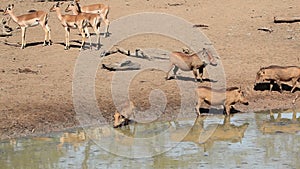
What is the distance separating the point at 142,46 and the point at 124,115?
6585 mm

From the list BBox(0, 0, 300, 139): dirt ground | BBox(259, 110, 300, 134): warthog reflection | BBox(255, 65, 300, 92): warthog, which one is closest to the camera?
BBox(259, 110, 300, 134): warthog reflection

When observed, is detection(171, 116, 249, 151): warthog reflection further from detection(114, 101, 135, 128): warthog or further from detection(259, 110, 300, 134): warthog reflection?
detection(114, 101, 135, 128): warthog

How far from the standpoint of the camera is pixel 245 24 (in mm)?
21312

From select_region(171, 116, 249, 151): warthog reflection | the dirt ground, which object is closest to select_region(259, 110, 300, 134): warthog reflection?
select_region(171, 116, 249, 151): warthog reflection

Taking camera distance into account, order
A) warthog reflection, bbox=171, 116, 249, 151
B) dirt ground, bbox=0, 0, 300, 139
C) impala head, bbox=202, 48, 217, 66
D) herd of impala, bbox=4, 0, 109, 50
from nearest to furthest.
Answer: warthog reflection, bbox=171, 116, 249, 151
dirt ground, bbox=0, 0, 300, 139
impala head, bbox=202, 48, 217, 66
herd of impala, bbox=4, 0, 109, 50

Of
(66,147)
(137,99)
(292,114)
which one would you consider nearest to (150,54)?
(137,99)

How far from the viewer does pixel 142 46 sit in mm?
18766

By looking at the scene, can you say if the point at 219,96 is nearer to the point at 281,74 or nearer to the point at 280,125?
the point at 280,125

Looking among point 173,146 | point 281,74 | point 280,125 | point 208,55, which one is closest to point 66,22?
point 208,55

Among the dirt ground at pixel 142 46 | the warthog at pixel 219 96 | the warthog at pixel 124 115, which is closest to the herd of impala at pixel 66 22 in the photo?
the dirt ground at pixel 142 46

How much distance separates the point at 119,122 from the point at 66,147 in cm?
142

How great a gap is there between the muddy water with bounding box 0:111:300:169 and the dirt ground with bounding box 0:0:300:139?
723mm

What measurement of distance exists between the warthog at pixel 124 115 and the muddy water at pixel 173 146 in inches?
5.6

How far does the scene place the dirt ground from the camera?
13094 mm
